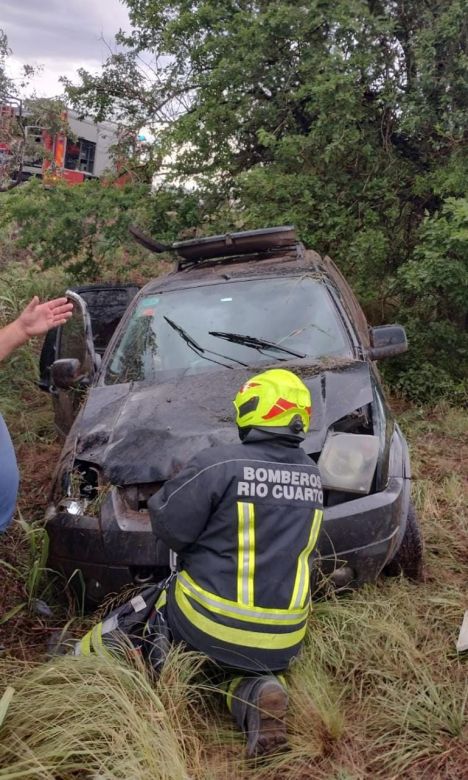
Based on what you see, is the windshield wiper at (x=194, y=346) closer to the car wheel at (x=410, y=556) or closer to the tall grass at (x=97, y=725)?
the car wheel at (x=410, y=556)

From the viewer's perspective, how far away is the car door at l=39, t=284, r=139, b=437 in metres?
4.74

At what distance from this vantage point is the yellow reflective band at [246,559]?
8.11 ft

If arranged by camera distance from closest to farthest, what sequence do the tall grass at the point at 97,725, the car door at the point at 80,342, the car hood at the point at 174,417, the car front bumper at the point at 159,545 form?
the tall grass at the point at 97,725
the car front bumper at the point at 159,545
the car hood at the point at 174,417
the car door at the point at 80,342

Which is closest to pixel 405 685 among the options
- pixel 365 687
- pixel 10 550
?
pixel 365 687

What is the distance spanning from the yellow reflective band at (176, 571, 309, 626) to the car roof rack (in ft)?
10.5

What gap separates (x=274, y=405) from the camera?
2527mm

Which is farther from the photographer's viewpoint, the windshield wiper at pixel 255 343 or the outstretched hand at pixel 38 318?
the windshield wiper at pixel 255 343

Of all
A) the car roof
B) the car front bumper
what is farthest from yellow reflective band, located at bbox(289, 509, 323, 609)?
the car roof

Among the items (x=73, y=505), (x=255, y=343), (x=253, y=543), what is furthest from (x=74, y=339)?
(x=253, y=543)

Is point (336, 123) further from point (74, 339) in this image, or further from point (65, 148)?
point (65, 148)

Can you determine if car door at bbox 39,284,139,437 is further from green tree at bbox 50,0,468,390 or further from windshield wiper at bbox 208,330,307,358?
green tree at bbox 50,0,468,390

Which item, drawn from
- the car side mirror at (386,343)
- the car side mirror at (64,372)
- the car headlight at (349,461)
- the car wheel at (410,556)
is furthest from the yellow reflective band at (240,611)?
the car side mirror at (386,343)

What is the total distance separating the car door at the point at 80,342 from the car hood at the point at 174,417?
0.63 meters

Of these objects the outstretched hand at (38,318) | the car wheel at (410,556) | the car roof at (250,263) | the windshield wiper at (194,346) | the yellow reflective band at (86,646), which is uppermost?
the car roof at (250,263)
